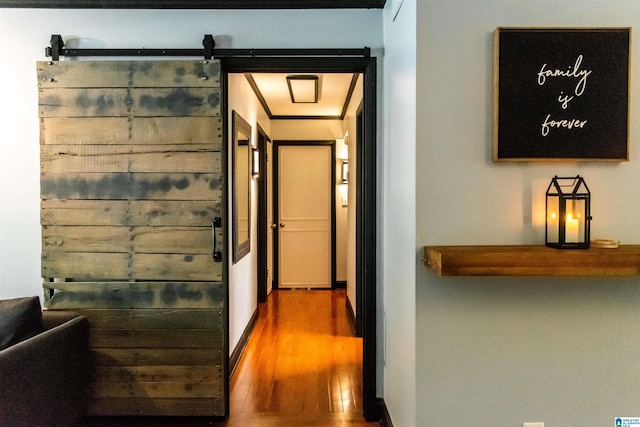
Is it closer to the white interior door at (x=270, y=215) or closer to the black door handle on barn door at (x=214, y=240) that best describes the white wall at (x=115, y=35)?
the black door handle on barn door at (x=214, y=240)

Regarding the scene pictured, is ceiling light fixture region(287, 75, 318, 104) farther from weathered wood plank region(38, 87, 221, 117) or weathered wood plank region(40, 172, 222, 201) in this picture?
weathered wood plank region(40, 172, 222, 201)

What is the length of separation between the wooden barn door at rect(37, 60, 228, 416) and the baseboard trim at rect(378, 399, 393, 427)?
95cm

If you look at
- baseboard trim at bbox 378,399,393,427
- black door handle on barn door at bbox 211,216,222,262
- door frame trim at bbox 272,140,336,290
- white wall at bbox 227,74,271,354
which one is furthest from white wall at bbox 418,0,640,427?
door frame trim at bbox 272,140,336,290

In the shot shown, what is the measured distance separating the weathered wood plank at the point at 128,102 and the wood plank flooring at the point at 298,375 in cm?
181

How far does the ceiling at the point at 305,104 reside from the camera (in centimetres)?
421

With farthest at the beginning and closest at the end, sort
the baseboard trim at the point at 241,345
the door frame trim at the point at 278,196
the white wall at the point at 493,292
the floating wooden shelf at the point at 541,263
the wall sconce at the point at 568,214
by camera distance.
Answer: the door frame trim at the point at 278,196 → the baseboard trim at the point at 241,345 → the white wall at the point at 493,292 → the wall sconce at the point at 568,214 → the floating wooden shelf at the point at 541,263

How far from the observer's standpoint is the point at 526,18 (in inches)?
71.9

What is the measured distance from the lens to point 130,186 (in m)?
2.61

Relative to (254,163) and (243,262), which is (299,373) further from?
(254,163)

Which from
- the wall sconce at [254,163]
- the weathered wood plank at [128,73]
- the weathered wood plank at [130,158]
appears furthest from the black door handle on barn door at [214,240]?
the wall sconce at [254,163]

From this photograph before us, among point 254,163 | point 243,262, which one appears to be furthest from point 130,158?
point 254,163

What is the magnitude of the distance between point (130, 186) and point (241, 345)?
1.84 metres

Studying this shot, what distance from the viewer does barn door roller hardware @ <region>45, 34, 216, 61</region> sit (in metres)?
2.60

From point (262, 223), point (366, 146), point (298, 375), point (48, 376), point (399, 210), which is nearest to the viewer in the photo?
point (48, 376)
